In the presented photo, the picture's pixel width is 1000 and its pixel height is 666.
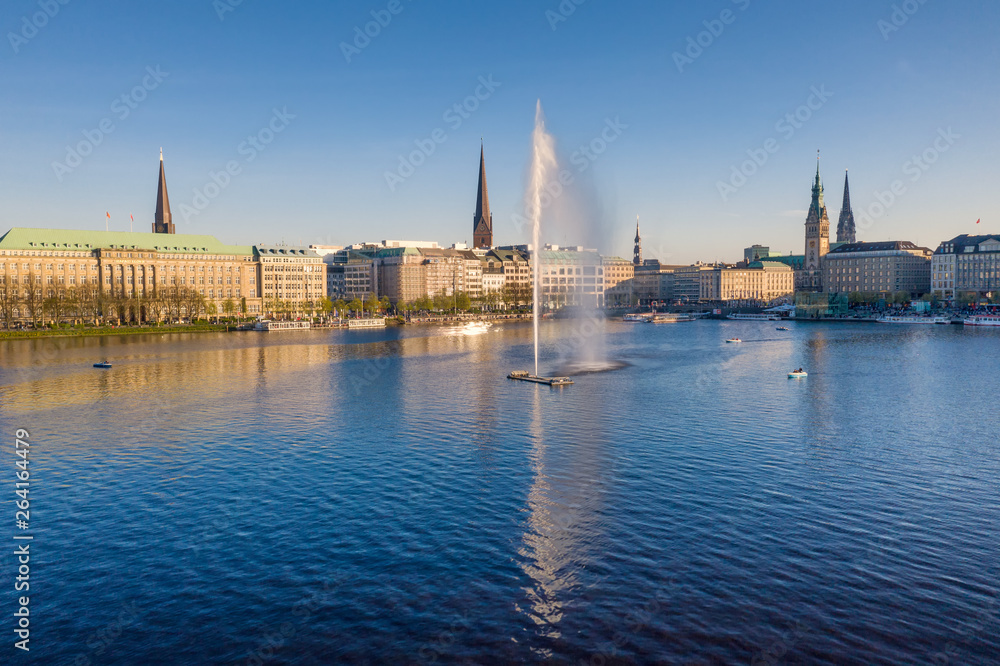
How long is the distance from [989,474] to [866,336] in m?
83.0

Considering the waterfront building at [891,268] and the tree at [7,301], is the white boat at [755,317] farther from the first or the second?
the tree at [7,301]

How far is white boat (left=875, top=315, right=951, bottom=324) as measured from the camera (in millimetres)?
131500

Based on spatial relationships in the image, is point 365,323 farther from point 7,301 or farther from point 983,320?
point 983,320

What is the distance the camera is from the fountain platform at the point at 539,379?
4841 centimetres

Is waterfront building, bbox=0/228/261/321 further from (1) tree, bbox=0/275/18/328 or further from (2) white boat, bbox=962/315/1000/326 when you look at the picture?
(2) white boat, bbox=962/315/1000/326

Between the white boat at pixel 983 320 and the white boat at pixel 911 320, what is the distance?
3829 millimetres

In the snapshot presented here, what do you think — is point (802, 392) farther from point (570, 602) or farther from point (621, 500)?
point (570, 602)

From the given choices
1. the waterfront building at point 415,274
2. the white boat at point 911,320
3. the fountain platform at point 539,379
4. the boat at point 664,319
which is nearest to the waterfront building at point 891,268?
the white boat at point 911,320

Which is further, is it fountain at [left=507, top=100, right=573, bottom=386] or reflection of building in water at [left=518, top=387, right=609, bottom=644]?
fountain at [left=507, top=100, right=573, bottom=386]

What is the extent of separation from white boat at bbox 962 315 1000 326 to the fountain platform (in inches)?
4237

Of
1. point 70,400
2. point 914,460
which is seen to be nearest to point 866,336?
point 914,460

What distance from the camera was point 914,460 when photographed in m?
27.6

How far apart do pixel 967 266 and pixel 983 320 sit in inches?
1850

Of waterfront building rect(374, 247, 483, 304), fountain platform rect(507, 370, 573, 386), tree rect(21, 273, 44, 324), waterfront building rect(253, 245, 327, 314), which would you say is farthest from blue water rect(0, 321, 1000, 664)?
waterfront building rect(374, 247, 483, 304)
